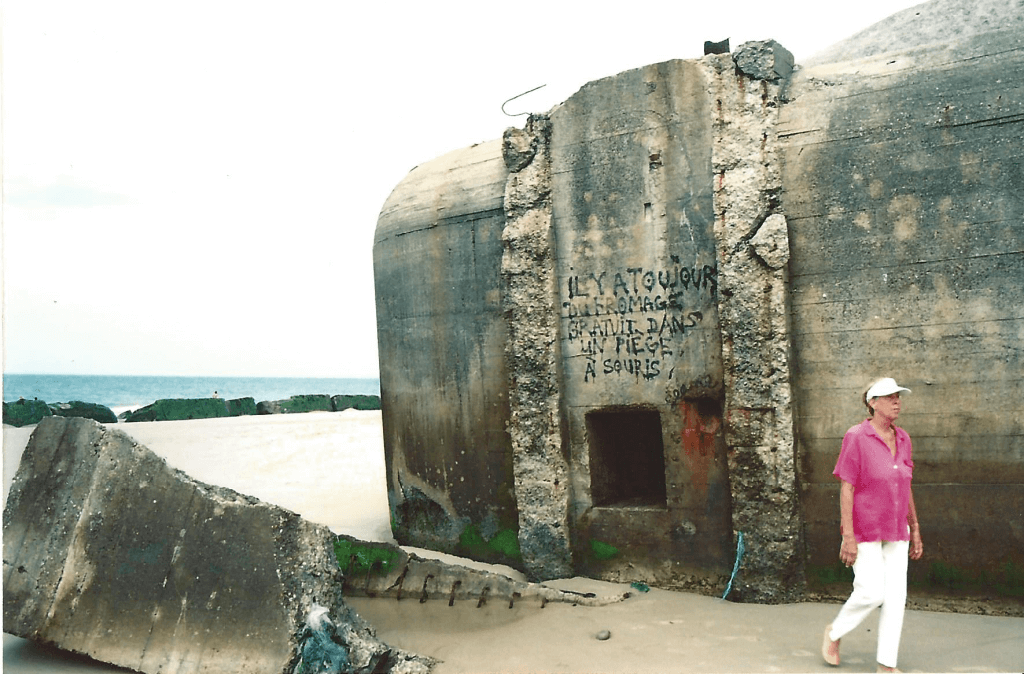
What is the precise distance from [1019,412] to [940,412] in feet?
1.41

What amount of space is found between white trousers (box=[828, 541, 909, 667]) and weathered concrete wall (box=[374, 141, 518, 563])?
3.36 metres

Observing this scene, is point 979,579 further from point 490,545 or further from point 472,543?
point 472,543

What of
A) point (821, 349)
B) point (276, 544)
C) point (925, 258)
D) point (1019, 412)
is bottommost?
point (276, 544)

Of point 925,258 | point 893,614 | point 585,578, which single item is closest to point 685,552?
point 585,578

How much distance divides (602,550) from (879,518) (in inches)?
108

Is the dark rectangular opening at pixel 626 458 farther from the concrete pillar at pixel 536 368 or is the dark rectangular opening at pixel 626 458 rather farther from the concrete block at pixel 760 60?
the concrete block at pixel 760 60

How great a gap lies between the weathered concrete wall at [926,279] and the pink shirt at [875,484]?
1.38 meters

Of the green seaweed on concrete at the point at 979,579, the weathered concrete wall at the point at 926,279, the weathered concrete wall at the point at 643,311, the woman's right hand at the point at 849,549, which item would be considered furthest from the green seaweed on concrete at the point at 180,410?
the woman's right hand at the point at 849,549

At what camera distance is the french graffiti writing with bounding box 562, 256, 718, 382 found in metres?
5.95

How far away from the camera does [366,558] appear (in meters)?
6.34

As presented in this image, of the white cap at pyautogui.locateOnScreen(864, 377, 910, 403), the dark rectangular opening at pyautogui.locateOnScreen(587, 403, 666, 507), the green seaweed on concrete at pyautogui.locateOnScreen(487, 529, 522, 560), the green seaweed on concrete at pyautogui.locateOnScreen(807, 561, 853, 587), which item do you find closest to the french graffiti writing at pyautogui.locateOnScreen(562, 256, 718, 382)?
the dark rectangular opening at pyautogui.locateOnScreen(587, 403, 666, 507)

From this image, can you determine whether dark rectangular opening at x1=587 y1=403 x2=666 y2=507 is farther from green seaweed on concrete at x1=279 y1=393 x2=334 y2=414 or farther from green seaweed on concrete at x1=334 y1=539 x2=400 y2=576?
green seaweed on concrete at x1=279 y1=393 x2=334 y2=414

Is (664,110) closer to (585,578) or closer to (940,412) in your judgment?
(940,412)

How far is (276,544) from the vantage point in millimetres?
4504
